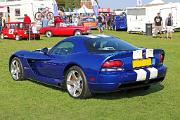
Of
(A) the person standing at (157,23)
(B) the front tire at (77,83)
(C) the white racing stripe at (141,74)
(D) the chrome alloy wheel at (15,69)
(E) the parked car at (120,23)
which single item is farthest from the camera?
(E) the parked car at (120,23)

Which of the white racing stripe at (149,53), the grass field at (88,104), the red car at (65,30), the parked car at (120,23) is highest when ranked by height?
the parked car at (120,23)

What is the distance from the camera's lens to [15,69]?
382 inches

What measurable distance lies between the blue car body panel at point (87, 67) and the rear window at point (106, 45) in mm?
129

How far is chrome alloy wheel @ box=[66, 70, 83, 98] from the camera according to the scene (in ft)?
24.7

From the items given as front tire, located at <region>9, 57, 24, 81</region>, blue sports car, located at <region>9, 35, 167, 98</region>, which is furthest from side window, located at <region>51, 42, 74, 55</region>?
front tire, located at <region>9, 57, 24, 81</region>

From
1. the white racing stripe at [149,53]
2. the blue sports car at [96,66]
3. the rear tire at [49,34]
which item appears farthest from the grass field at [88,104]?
the rear tire at [49,34]

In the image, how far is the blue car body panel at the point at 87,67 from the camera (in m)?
7.05

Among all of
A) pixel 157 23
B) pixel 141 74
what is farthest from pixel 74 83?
pixel 157 23

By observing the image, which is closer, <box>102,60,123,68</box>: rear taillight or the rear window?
<box>102,60,123,68</box>: rear taillight

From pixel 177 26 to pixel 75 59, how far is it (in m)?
25.5

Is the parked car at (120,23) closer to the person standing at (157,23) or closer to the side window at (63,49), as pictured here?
the person standing at (157,23)

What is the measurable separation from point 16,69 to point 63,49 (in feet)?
6.47

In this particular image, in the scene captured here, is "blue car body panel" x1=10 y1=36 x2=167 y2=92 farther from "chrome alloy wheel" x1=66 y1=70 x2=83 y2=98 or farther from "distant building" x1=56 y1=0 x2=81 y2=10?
"distant building" x1=56 y1=0 x2=81 y2=10

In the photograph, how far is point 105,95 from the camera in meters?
7.92
